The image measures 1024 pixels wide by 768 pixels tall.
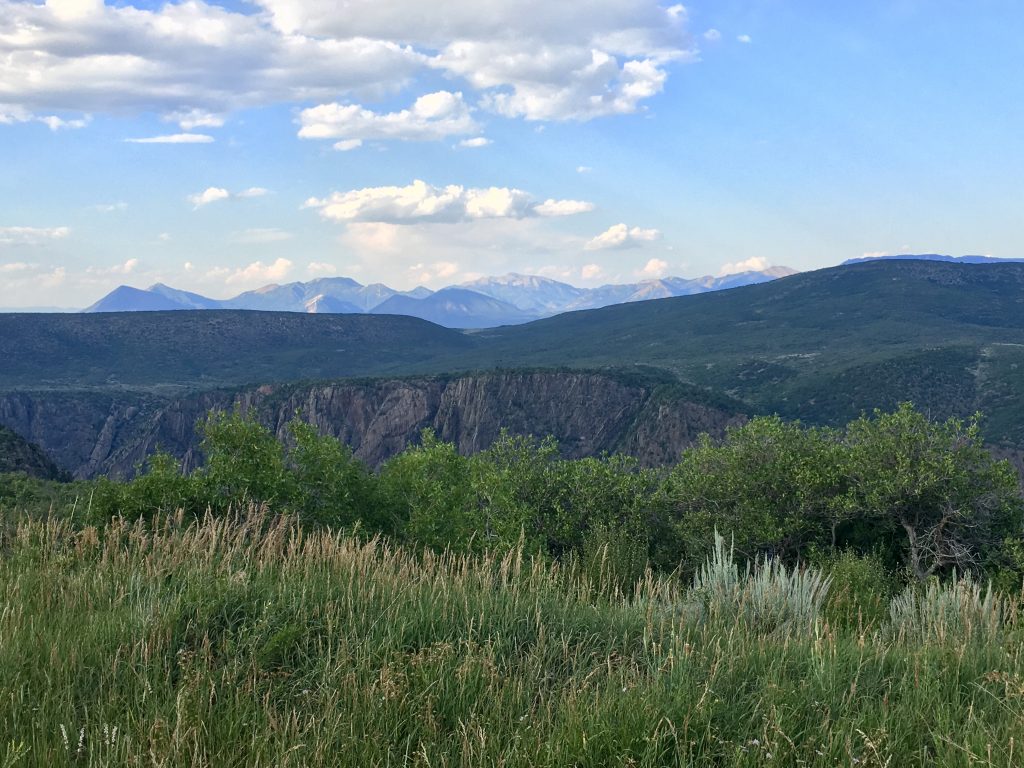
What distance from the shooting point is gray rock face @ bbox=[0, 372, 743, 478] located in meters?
127

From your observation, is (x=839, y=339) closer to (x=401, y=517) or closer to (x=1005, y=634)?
(x=401, y=517)

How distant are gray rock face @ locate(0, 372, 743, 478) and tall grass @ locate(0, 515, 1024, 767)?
115 meters

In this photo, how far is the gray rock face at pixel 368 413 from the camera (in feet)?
416

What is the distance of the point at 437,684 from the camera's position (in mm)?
5117

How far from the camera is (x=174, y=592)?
681cm

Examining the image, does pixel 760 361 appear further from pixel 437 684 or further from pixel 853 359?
pixel 437 684

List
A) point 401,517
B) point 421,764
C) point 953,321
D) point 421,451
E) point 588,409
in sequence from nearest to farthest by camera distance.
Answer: point 421,764 → point 401,517 → point 421,451 → point 588,409 → point 953,321

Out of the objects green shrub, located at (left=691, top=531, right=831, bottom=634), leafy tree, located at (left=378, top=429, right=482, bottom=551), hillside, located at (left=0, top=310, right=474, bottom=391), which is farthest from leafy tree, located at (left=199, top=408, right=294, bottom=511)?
hillside, located at (left=0, top=310, right=474, bottom=391)

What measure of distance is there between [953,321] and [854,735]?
206 metres

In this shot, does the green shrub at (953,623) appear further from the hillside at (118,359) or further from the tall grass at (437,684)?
the hillside at (118,359)

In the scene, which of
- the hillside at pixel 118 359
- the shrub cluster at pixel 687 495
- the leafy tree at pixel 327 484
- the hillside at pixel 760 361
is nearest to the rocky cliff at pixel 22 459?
the leafy tree at pixel 327 484

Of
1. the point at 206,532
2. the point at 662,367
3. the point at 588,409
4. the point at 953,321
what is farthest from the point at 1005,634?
the point at 953,321

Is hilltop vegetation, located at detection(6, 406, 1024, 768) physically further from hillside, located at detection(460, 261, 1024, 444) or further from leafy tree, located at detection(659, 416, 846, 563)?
hillside, located at detection(460, 261, 1024, 444)

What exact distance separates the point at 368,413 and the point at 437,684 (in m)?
133
